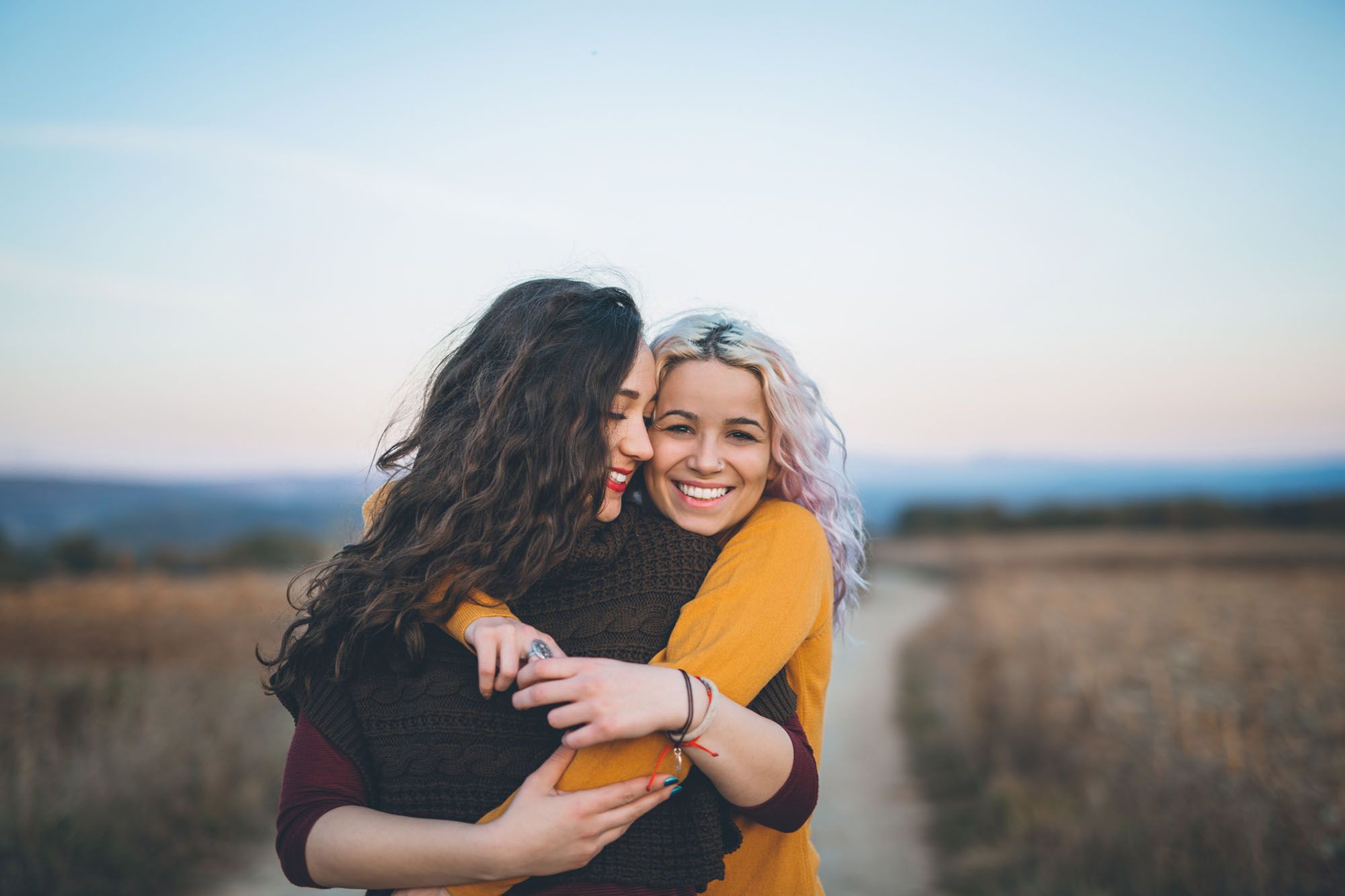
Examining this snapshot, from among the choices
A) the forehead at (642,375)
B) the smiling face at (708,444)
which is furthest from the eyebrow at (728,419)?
the forehead at (642,375)

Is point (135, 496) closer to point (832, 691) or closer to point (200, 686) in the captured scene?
point (200, 686)

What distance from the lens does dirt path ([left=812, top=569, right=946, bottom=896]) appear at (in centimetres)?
612

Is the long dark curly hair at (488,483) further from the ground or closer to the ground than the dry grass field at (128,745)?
further from the ground

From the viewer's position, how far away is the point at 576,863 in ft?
5.76

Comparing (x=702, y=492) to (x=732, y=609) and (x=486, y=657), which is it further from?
(x=486, y=657)

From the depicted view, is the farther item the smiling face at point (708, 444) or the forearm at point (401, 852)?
the smiling face at point (708, 444)

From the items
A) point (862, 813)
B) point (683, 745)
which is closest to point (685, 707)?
point (683, 745)

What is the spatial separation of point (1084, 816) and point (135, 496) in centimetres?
2736

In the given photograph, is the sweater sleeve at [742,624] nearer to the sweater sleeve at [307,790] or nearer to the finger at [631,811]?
the finger at [631,811]

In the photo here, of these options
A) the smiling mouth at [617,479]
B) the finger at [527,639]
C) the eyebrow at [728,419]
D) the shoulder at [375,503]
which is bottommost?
the finger at [527,639]

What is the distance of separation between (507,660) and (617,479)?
704 mm

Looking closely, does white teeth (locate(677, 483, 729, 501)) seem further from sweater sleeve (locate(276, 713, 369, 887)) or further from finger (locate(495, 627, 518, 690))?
sweater sleeve (locate(276, 713, 369, 887))

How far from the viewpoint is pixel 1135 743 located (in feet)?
22.5

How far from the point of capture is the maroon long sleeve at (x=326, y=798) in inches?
71.7
